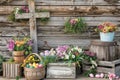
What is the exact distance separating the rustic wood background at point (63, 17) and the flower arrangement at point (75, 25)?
6.2 inches

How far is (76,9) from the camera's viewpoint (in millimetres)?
6898

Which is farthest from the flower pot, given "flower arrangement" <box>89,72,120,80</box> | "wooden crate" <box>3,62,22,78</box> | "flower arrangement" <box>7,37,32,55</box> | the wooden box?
"wooden crate" <box>3,62,22,78</box>

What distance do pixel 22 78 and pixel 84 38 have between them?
153 centimetres

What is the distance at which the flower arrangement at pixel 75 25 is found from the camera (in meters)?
6.73

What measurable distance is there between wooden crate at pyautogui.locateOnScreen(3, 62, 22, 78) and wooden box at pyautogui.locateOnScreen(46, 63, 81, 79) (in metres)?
0.56

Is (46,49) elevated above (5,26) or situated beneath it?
situated beneath

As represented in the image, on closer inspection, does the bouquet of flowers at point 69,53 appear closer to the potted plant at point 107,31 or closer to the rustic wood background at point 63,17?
the rustic wood background at point 63,17

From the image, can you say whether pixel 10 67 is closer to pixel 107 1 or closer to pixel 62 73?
pixel 62 73

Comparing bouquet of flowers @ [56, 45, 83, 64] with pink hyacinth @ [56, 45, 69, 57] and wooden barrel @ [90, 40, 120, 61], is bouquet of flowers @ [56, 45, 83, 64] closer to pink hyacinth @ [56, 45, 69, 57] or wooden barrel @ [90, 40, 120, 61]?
→ pink hyacinth @ [56, 45, 69, 57]

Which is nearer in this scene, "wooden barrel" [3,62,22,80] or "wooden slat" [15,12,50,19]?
"wooden barrel" [3,62,22,80]

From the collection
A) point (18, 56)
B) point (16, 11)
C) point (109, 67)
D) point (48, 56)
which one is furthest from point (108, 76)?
point (16, 11)

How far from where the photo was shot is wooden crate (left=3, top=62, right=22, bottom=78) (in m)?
6.41

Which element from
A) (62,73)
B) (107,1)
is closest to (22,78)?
(62,73)

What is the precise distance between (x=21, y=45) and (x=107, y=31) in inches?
65.3
